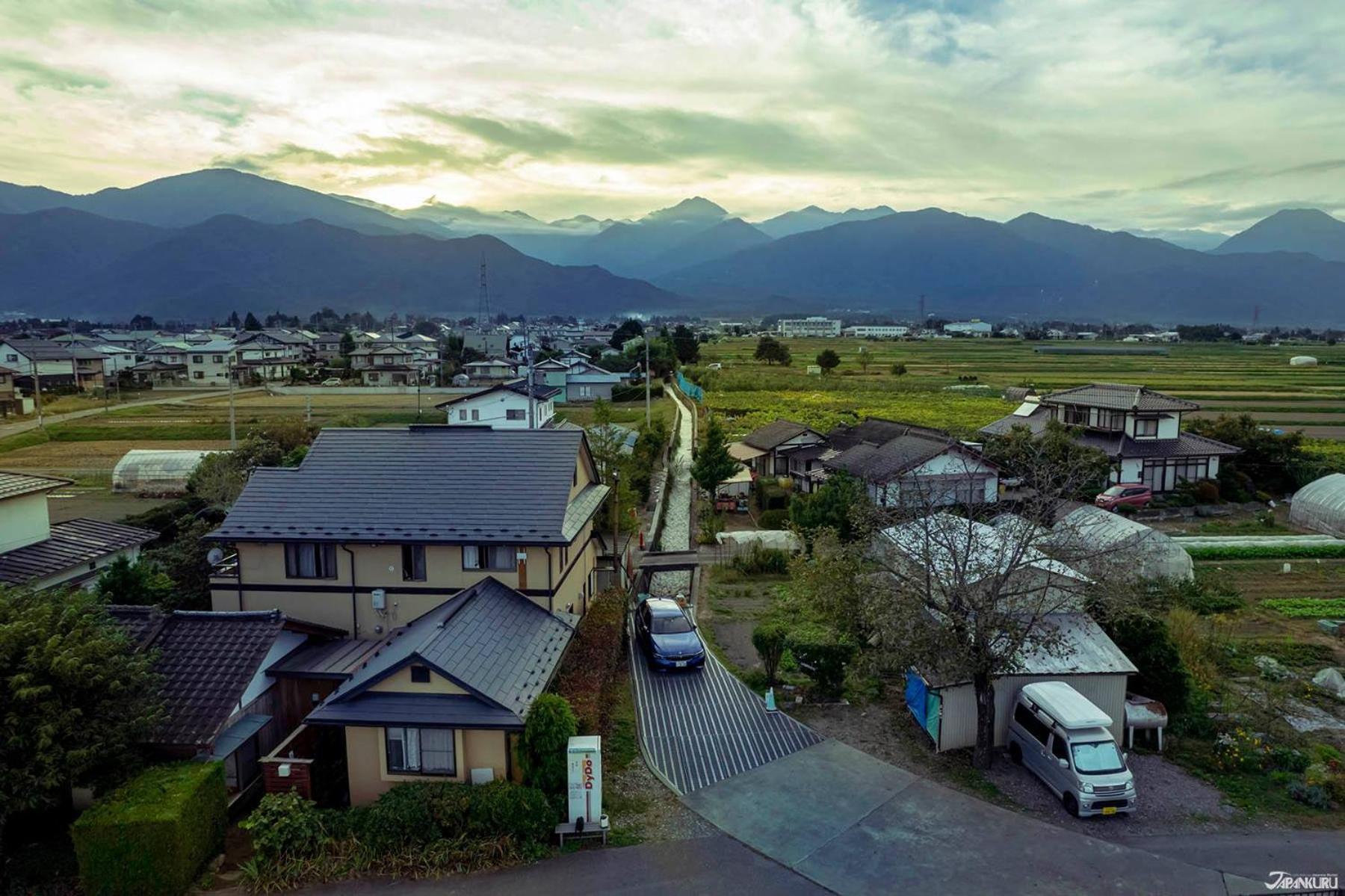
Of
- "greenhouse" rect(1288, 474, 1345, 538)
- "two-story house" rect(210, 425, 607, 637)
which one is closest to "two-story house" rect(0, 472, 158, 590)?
"two-story house" rect(210, 425, 607, 637)

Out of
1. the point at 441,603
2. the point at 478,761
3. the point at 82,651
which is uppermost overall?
the point at 82,651

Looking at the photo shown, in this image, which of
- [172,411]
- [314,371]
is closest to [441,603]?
[172,411]

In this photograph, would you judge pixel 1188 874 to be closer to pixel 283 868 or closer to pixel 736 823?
pixel 736 823

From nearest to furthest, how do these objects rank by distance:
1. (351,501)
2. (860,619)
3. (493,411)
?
1. (860,619)
2. (351,501)
3. (493,411)

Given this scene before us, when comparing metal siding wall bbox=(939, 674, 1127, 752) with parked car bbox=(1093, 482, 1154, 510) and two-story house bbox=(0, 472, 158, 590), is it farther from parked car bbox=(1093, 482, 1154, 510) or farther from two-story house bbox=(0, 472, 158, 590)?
parked car bbox=(1093, 482, 1154, 510)

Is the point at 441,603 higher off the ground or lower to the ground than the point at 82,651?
lower

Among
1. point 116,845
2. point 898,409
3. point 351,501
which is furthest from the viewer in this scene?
point 898,409

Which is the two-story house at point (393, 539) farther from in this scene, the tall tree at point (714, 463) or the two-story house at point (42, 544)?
the tall tree at point (714, 463)
